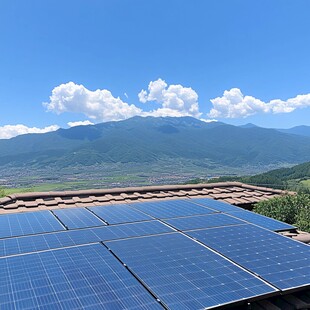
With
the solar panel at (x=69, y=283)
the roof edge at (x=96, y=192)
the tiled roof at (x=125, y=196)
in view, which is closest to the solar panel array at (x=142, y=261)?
the solar panel at (x=69, y=283)

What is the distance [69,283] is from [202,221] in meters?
8.66

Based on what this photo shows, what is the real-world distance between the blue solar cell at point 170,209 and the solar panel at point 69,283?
676 centimetres

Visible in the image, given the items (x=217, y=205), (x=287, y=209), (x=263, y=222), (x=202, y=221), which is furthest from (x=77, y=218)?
(x=287, y=209)

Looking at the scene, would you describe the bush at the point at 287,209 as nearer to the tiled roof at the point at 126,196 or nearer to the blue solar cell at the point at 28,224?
the tiled roof at the point at 126,196

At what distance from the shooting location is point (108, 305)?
26.8ft

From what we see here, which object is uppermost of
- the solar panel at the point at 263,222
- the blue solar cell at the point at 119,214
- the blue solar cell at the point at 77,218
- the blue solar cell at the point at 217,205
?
the blue solar cell at the point at 77,218

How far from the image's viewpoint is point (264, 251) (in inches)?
479

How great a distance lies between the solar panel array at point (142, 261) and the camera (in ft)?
28.3

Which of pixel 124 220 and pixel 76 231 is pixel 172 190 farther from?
pixel 76 231

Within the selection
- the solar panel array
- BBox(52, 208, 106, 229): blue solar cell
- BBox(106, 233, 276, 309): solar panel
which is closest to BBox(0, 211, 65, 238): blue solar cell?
the solar panel array

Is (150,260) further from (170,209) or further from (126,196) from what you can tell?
(126,196)

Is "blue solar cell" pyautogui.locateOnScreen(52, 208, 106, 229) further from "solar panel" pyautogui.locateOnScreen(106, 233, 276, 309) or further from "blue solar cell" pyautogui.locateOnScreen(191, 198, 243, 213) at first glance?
"blue solar cell" pyautogui.locateOnScreen(191, 198, 243, 213)

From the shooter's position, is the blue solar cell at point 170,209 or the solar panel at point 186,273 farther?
the blue solar cell at point 170,209

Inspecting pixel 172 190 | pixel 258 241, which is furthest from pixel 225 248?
pixel 172 190
